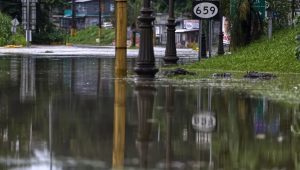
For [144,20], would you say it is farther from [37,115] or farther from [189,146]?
[189,146]

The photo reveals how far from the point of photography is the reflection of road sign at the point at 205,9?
23500mm

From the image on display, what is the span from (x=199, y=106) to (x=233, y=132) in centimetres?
269

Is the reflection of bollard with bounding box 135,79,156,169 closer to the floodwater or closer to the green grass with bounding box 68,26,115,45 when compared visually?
the floodwater

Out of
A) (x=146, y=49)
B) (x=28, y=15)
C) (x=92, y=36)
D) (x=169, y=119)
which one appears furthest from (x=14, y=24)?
(x=169, y=119)

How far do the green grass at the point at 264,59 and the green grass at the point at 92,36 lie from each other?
66213 mm

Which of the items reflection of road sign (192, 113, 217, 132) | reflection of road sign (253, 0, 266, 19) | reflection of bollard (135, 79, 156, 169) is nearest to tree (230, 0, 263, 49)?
reflection of road sign (253, 0, 266, 19)

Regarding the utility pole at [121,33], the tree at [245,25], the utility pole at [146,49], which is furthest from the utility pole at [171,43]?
the utility pole at [146,49]

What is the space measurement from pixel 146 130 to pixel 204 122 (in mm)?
1086

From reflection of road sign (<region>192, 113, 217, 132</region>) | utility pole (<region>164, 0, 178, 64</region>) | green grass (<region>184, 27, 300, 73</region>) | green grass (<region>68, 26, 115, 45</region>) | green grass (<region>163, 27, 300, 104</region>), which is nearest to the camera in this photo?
reflection of road sign (<region>192, 113, 217, 132</region>)

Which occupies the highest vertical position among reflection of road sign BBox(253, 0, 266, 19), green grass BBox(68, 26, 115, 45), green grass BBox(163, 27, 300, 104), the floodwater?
green grass BBox(68, 26, 115, 45)

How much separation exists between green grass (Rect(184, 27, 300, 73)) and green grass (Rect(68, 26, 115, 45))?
66213mm

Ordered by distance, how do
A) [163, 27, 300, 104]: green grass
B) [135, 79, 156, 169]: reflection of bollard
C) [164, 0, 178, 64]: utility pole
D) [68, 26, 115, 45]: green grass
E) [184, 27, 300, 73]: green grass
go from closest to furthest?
[135, 79, 156, 169]: reflection of bollard < [163, 27, 300, 104]: green grass < [184, 27, 300, 73]: green grass < [164, 0, 178, 64]: utility pole < [68, 26, 115, 45]: green grass

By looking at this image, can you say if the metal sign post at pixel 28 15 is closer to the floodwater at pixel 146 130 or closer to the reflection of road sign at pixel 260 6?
the reflection of road sign at pixel 260 6

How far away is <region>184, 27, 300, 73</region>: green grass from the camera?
20906 millimetres
